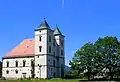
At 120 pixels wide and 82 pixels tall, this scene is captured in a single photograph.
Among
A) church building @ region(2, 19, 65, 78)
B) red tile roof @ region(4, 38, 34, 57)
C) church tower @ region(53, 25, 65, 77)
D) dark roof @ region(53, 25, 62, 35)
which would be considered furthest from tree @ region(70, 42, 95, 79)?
dark roof @ region(53, 25, 62, 35)

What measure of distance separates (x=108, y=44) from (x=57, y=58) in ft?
72.1

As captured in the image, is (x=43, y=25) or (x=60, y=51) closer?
(x=43, y=25)

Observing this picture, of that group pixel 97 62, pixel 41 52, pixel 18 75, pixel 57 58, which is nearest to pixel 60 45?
pixel 57 58

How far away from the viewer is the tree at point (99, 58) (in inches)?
2596

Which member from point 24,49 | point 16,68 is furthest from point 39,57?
point 16,68

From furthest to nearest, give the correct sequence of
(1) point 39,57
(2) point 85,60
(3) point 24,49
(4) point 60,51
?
(4) point 60,51 < (3) point 24,49 < (1) point 39,57 < (2) point 85,60

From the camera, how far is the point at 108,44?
6656 centimetres

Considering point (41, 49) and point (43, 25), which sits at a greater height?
point (43, 25)

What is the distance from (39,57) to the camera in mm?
78625

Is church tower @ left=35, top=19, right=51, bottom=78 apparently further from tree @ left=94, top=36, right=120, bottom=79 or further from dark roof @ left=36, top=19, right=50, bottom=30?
tree @ left=94, top=36, right=120, bottom=79

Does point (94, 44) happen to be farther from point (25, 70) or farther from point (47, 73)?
point (25, 70)

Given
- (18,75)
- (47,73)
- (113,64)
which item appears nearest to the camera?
(113,64)

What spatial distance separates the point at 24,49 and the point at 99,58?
26759 mm

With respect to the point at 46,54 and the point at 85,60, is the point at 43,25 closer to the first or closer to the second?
the point at 46,54
